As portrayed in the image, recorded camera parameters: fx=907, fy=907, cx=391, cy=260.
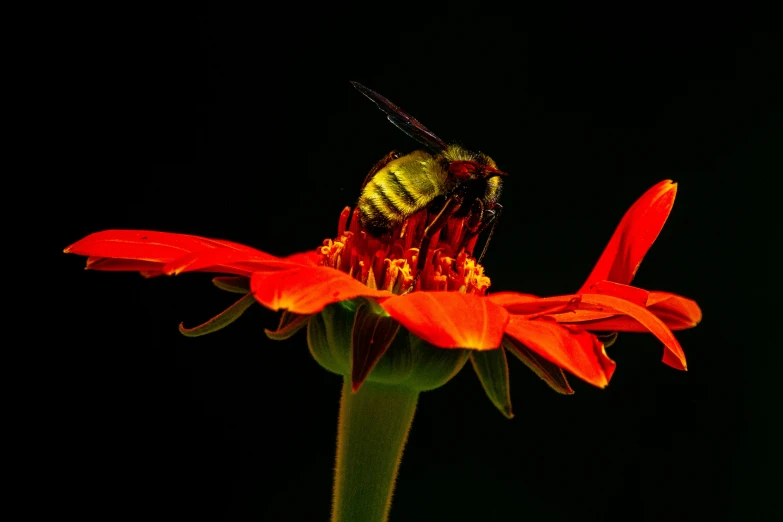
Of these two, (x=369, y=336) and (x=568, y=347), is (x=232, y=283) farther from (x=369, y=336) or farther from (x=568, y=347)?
(x=568, y=347)

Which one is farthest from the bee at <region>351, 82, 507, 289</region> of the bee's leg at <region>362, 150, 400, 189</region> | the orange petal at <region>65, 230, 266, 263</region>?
the orange petal at <region>65, 230, 266, 263</region>

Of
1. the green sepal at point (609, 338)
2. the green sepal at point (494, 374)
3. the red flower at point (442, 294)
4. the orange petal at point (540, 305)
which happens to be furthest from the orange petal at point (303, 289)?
the green sepal at point (609, 338)

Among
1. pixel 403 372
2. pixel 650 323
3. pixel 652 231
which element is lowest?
pixel 403 372

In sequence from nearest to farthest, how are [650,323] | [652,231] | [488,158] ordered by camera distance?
[650,323] → [652,231] → [488,158]

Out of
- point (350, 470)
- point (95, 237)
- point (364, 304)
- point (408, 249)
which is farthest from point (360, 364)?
point (95, 237)

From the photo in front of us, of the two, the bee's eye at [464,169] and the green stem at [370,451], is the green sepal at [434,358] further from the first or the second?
the bee's eye at [464,169]

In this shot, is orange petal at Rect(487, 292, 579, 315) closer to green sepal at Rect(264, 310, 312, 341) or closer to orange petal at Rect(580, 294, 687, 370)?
orange petal at Rect(580, 294, 687, 370)

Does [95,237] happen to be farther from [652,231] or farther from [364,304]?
[652,231]
